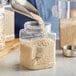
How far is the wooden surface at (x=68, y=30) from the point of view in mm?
946

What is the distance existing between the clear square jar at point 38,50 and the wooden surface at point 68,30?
17cm

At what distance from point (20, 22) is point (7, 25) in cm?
12

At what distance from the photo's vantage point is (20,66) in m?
0.78

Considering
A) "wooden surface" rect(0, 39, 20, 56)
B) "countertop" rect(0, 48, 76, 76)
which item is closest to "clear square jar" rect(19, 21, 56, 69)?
"countertop" rect(0, 48, 76, 76)

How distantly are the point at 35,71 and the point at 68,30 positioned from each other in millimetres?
290

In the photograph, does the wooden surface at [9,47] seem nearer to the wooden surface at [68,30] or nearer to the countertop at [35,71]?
the countertop at [35,71]

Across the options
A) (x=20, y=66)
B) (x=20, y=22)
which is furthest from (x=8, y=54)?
(x=20, y=22)

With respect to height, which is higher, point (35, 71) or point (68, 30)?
point (68, 30)

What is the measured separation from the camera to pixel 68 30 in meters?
0.95

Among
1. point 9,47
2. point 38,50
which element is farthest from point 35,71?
point 9,47

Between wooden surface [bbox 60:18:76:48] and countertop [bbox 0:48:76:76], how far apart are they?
0.32 ft

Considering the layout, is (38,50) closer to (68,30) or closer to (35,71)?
(35,71)

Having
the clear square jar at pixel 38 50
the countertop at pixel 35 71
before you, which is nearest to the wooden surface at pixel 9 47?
the countertop at pixel 35 71

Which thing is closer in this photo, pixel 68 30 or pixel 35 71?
pixel 35 71
